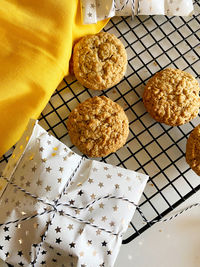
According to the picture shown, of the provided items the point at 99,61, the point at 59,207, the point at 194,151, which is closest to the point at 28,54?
the point at 99,61

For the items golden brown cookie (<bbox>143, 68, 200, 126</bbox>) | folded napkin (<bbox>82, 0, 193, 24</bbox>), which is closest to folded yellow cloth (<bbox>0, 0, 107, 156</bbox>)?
folded napkin (<bbox>82, 0, 193, 24</bbox>)

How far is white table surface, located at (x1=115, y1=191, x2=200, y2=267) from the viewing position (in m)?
1.28

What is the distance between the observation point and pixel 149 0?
4.04 ft

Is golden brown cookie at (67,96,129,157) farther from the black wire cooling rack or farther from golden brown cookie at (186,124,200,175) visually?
golden brown cookie at (186,124,200,175)

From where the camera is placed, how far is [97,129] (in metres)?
1.12

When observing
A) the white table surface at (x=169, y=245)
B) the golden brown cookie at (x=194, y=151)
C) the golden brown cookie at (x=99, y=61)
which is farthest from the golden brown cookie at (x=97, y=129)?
the white table surface at (x=169, y=245)

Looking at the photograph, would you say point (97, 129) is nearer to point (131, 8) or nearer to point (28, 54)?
point (28, 54)

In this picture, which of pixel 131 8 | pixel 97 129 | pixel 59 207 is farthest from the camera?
pixel 131 8

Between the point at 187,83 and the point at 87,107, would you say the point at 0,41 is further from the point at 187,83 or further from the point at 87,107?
the point at 187,83

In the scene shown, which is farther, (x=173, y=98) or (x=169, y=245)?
(x=169, y=245)

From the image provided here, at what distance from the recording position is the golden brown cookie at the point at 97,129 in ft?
3.66

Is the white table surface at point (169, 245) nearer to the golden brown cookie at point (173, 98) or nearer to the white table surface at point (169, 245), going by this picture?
the white table surface at point (169, 245)

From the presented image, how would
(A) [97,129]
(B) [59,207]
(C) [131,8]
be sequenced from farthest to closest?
(C) [131,8] < (A) [97,129] < (B) [59,207]

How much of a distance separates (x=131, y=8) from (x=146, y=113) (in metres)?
0.38
